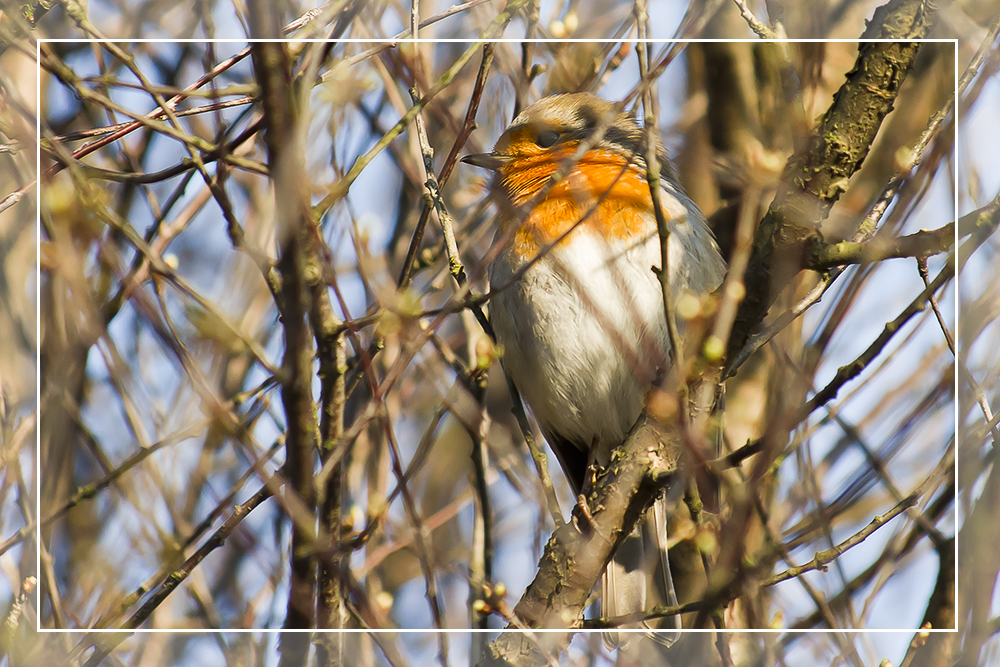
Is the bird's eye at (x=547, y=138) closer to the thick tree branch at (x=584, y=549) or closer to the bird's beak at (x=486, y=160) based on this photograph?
the bird's beak at (x=486, y=160)

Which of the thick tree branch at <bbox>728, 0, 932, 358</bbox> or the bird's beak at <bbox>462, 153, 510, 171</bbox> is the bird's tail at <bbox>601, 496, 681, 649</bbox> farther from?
the bird's beak at <bbox>462, 153, 510, 171</bbox>

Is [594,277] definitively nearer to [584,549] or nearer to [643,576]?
[584,549]

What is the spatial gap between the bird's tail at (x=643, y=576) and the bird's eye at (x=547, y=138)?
85 centimetres

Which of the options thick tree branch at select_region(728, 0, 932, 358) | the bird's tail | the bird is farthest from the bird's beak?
the bird's tail

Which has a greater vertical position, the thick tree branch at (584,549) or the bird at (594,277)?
the bird at (594,277)

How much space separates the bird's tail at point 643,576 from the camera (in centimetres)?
177

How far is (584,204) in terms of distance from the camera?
1.73 meters

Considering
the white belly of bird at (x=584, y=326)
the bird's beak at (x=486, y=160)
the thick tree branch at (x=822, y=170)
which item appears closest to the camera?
the thick tree branch at (x=822, y=170)

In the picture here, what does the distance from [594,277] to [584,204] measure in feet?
0.50

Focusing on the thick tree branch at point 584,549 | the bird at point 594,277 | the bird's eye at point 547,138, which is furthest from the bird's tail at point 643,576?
the bird's eye at point 547,138

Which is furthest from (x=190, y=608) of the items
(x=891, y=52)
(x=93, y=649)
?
(x=891, y=52)

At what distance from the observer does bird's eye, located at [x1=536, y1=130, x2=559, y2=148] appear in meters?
1.93

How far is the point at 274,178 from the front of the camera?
110 cm

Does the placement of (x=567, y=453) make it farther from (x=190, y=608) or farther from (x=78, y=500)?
(x=78, y=500)
